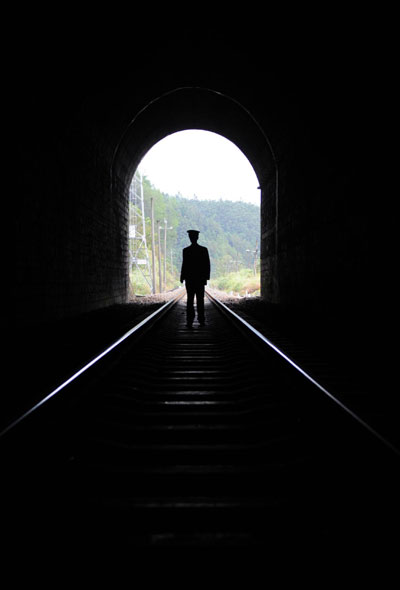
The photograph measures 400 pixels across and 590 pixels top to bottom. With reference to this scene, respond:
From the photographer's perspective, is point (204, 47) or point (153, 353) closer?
point (153, 353)

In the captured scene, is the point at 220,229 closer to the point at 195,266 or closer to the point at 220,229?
the point at 220,229

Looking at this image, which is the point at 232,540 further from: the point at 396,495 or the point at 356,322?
the point at 356,322

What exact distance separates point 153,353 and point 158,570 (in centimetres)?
342

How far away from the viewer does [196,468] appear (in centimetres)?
184

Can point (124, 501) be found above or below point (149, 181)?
below

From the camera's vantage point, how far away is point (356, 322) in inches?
229

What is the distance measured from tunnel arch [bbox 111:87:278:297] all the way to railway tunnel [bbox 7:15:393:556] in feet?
0.25

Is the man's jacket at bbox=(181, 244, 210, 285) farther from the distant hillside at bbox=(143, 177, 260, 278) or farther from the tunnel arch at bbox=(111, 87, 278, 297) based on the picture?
the distant hillside at bbox=(143, 177, 260, 278)

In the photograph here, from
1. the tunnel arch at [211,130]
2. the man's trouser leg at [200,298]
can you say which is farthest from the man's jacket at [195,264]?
the tunnel arch at [211,130]

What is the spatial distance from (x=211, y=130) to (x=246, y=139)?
2371 mm

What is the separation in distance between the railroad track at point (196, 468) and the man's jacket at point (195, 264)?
12.3 ft

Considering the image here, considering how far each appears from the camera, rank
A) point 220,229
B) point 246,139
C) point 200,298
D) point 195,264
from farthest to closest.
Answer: point 220,229 → point 246,139 → point 200,298 → point 195,264

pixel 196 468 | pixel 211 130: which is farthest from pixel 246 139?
pixel 196 468

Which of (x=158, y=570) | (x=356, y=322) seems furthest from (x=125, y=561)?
(x=356, y=322)
